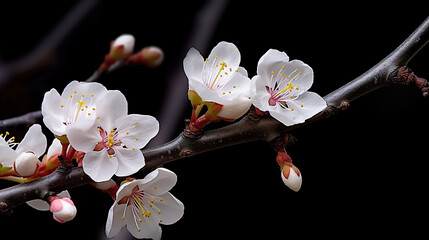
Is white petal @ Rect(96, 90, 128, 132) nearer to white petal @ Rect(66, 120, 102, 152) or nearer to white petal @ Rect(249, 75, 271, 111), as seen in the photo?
white petal @ Rect(66, 120, 102, 152)

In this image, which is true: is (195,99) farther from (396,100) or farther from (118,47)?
(396,100)

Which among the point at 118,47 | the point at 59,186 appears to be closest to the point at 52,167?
the point at 59,186

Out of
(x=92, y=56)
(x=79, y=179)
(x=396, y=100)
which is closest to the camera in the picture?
(x=79, y=179)

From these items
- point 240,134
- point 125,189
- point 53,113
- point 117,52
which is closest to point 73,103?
point 53,113

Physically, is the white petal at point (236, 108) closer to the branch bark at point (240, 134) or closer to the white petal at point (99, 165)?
the branch bark at point (240, 134)

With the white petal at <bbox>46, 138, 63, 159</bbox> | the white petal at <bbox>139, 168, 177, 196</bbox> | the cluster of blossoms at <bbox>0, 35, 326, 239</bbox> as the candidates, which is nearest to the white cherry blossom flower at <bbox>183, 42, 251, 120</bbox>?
the cluster of blossoms at <bbox>0, 35, 326, 239</bbox>

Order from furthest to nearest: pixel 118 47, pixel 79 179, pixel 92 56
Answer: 1. pixel 92 56
2. pixel 118 47
3. pixel 79 179

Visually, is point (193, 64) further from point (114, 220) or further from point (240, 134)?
point (114, 220)
